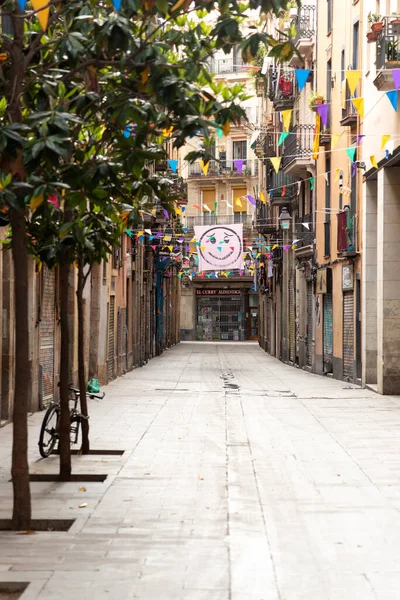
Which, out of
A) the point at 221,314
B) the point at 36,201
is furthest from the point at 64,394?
the point at 221,314

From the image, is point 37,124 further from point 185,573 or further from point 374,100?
point 374,100

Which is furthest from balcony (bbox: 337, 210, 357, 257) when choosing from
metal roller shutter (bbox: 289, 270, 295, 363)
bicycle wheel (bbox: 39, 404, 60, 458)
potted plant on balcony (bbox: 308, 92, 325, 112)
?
bicycle wheel (bbox: 39, 404, 60, 458)

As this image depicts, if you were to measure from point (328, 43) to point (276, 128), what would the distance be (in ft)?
58.8

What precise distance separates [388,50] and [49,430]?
10.6 metres

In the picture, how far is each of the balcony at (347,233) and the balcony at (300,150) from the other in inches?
264

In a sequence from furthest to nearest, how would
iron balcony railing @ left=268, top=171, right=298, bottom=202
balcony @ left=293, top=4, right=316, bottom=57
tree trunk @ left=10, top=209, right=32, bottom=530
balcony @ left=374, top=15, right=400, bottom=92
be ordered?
1. iron balcony railing @ left=268, top=171, right=298, bottom=202
2. balcony @ left=293, top=4, right=316, bottom=57
3. balcony @ left=374, top=15, right=400, bottom=92
4. tree trunk @ left=10, top=209, right=32, bottom=530

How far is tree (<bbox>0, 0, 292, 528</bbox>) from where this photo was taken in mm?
7539

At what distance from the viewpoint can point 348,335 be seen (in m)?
28.8

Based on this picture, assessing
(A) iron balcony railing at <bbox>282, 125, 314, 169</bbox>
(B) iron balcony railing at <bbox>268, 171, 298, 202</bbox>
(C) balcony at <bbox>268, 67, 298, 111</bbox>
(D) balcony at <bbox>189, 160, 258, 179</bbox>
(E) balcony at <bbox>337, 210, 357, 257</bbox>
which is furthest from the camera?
(D) balcony at <bbox>189, 160, 258, 179</bbox>

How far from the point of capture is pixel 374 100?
24.2 metres

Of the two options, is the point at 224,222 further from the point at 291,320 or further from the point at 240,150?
the point at 291,320

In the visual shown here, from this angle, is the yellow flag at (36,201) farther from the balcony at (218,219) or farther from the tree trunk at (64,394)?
A: the balcony at (218,219)

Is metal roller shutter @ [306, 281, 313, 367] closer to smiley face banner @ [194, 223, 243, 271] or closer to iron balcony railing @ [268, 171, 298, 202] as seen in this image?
iron balcony railing @ [268, 171, 298, 202]

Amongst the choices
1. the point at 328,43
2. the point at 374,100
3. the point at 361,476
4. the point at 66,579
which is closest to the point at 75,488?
the point at 361,476
